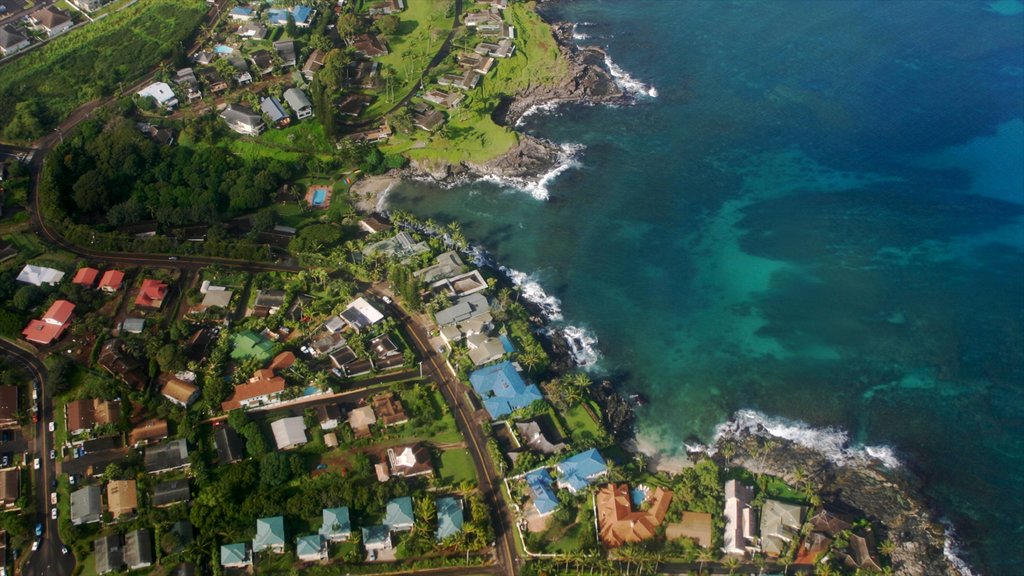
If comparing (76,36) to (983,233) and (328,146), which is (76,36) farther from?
(983,233)

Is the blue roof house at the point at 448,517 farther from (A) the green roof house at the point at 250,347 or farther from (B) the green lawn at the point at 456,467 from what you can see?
(A) the green roof house at the point at 250,347

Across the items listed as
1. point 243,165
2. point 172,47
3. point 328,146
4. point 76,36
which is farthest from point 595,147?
point 76,36

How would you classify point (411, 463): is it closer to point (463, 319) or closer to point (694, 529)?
point (463, 319)

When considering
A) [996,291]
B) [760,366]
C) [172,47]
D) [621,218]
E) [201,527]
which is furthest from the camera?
[172,47]

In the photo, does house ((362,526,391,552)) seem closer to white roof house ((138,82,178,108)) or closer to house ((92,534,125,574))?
house ((92,534,125,574))

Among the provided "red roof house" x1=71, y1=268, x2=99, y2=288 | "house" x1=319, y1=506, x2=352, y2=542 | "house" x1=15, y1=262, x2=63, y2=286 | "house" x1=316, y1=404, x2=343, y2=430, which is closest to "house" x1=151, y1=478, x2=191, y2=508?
"house" x1=319, y1=506, x2=352, y2=542
